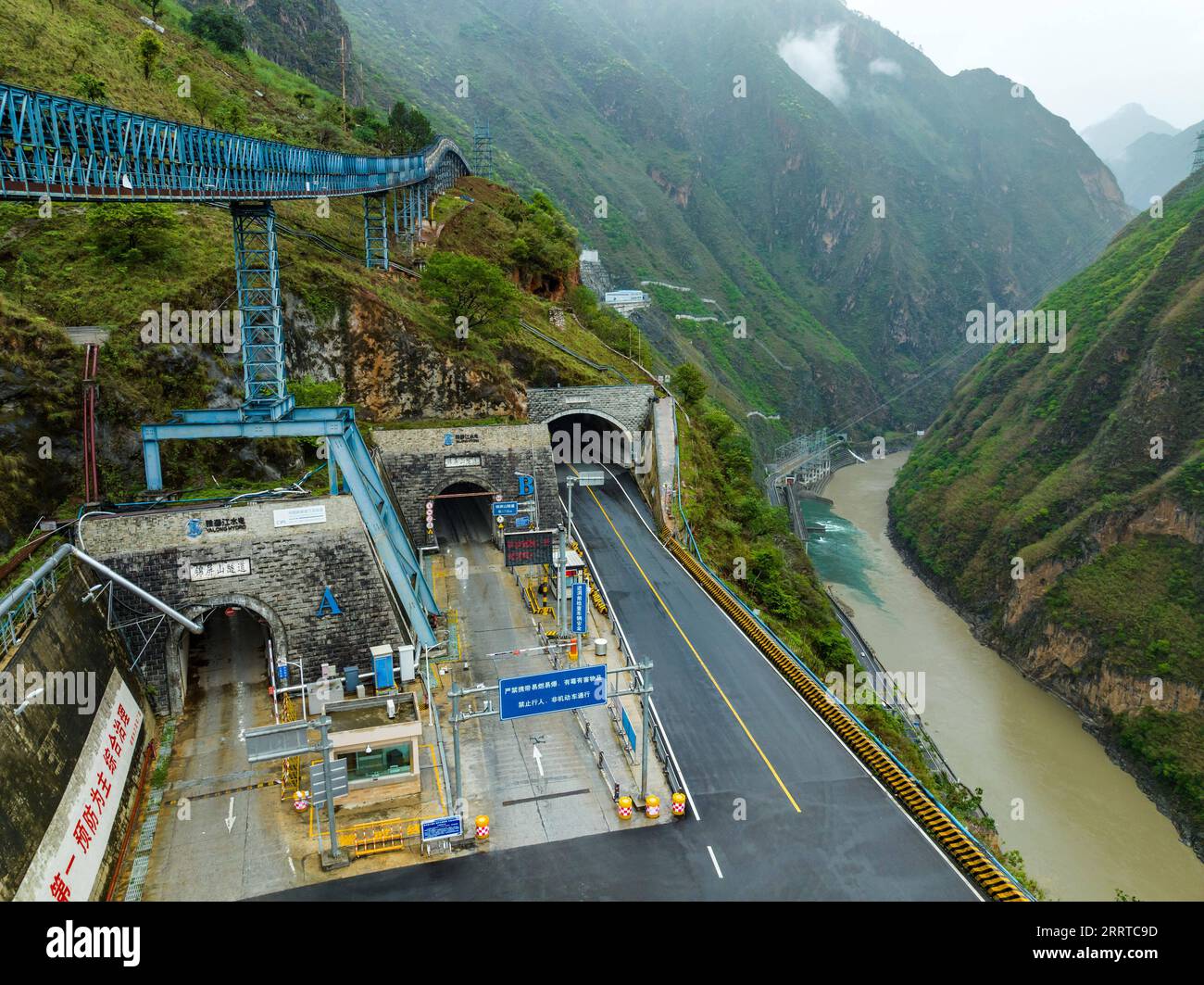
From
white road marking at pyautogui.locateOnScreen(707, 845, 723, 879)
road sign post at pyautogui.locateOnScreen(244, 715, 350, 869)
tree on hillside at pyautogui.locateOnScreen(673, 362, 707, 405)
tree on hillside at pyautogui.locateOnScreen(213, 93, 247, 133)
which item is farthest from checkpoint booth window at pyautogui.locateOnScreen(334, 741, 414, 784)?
tree on hillside at pyautogui.locateOnScreen(213, 93, 247, 133)

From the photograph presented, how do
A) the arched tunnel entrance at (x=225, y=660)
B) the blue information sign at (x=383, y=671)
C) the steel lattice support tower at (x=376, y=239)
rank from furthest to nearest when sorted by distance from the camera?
the steel lattice support tower at (x=376, y=239)
the arched tunnel entrance at (x=225, y=660)
the blue information sign at (x=383, y=671)

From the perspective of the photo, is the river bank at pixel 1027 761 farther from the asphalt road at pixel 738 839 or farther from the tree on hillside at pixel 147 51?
the tree on hillside at pixel 147 51

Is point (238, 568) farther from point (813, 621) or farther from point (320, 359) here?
point (813, 621)

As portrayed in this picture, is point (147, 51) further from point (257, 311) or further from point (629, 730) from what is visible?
point (629, 730)

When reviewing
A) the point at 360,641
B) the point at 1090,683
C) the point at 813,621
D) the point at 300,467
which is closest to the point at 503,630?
the point at 360,641

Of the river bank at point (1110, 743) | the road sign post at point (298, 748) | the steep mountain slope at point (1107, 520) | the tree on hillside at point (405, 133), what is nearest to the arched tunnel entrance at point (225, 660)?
the road sign post at point (298, 748)

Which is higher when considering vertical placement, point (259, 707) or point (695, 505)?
point (695, 505)
